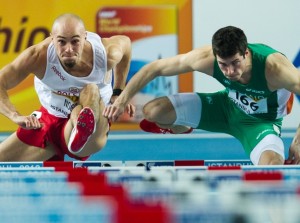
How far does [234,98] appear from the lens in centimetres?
426

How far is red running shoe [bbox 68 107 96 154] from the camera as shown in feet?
13.5

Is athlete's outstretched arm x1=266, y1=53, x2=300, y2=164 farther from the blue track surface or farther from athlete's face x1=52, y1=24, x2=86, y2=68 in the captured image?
the blue track surface

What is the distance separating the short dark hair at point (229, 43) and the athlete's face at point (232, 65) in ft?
0.08

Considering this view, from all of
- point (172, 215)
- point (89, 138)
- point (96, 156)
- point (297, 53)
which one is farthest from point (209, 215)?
point (297, 53)

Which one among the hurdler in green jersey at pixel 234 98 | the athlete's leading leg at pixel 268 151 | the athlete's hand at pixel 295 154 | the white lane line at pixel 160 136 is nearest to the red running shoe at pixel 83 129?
the hurdler in green jersey at pixel 234 98

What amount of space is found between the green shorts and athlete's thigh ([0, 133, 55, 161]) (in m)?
1.10

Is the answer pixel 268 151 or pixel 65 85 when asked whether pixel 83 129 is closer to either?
pixel 65 85

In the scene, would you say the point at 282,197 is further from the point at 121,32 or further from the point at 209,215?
the point at 121,32

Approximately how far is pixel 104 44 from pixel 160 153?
2.07 metres

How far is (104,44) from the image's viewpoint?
4.65 metres

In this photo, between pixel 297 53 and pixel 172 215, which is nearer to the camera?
pixel 172 215

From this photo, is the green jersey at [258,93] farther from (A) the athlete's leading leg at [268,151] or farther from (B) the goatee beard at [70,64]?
(B) the goatee beard at [70,64]

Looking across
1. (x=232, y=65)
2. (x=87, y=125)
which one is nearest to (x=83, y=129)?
(x=87, y=125)

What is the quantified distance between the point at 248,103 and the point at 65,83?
1226 mm
